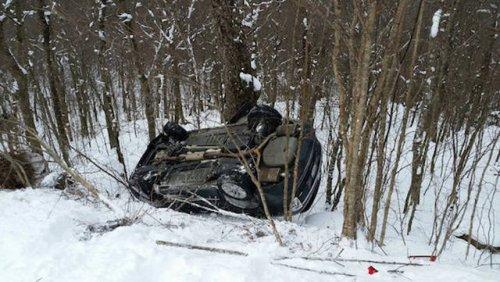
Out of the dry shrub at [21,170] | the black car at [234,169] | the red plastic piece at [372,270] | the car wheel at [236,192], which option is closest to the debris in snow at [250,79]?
the black car at [234,169]

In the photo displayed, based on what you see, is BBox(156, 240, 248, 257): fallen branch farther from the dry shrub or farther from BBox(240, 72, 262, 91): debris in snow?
BBox(240, 72, 262, 91): debris in snow

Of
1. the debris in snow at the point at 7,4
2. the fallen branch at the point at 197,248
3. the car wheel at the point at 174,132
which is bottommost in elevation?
the fallen branch at the point at 197,248

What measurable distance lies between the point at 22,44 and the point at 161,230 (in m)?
11.3

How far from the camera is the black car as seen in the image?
5.72 metres

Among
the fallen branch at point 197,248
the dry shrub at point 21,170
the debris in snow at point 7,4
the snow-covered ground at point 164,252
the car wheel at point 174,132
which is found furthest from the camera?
the debris in snow at point 7,4

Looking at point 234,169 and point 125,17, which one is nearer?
point 234,169

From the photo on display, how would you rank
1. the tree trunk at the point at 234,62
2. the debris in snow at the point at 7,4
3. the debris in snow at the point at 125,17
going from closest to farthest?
the tree trunk at the point at 234,62
the debris in snow at the point at 7,4
the debris in snow at the point at 125,17

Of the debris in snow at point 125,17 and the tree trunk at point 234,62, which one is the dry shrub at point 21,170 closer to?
the tree trunk at point 234,62

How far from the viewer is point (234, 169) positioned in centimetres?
580

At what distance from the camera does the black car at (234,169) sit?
5.72m

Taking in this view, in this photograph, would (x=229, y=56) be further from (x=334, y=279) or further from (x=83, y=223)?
(x=334, y=279)

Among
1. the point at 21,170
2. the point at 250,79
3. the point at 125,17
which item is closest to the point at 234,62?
the point at 250,79

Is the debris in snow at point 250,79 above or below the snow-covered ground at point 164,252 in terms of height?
above

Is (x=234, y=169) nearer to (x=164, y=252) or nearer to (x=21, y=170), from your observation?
(x=164, y=252)
